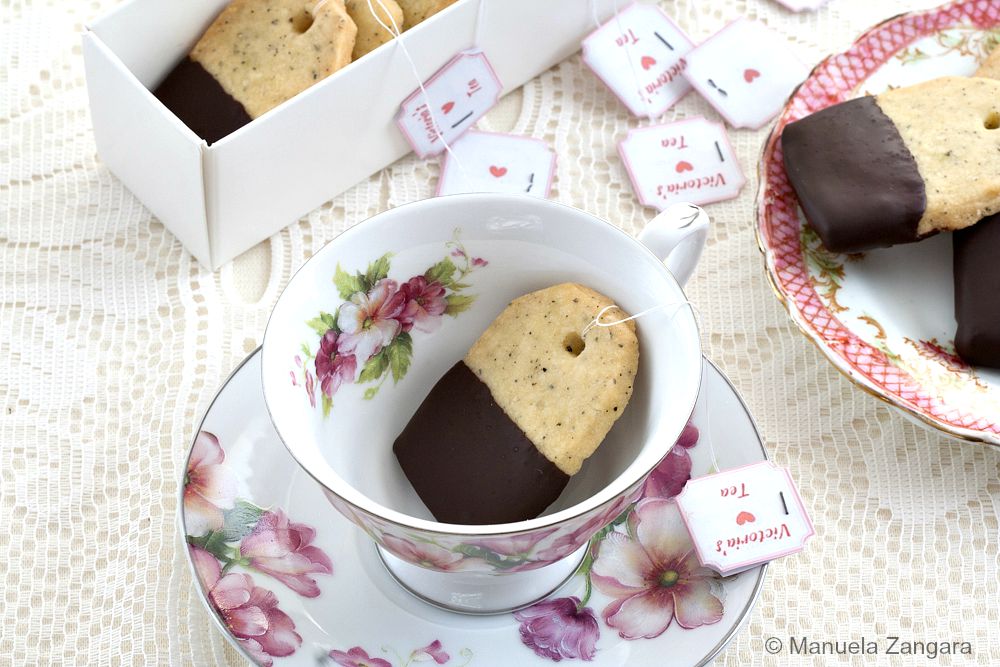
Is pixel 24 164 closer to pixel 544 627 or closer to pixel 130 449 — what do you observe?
pixel 130 449

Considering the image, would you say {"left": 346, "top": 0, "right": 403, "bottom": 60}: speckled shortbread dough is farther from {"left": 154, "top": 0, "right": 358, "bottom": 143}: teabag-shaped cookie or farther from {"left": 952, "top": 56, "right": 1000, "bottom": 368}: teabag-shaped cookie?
{"left": 952, "top": 56, "right": 1000, "bottom": 368}: teabag-shaped cookie

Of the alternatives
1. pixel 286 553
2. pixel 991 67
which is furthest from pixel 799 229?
pixel 286 553

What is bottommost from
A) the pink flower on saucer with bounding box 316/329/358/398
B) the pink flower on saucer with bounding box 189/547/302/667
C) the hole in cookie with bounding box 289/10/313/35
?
the pink flower on saucer with bounding box 189/547/302/667

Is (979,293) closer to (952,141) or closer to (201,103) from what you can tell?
(952,141)

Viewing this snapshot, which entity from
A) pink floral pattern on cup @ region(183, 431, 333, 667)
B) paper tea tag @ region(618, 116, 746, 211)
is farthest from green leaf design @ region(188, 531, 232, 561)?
paper tea tag @ region(618, 116, 746, 211)

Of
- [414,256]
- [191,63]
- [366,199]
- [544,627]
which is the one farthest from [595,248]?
[191,63]

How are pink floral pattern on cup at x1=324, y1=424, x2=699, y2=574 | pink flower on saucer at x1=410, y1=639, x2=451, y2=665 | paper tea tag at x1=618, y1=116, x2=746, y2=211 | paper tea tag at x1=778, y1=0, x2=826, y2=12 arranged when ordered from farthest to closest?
paper tea tag at x1=778, y1=0, x2=826, y2=12, paper tea tag at x1=618, y1=116, x2=746, y2=211, pink flower on saucer at x1=410, y1=639, x2=451, y2=665, pink floral pattern on cup at x1=324, y1=424, x2=699, y2=574
